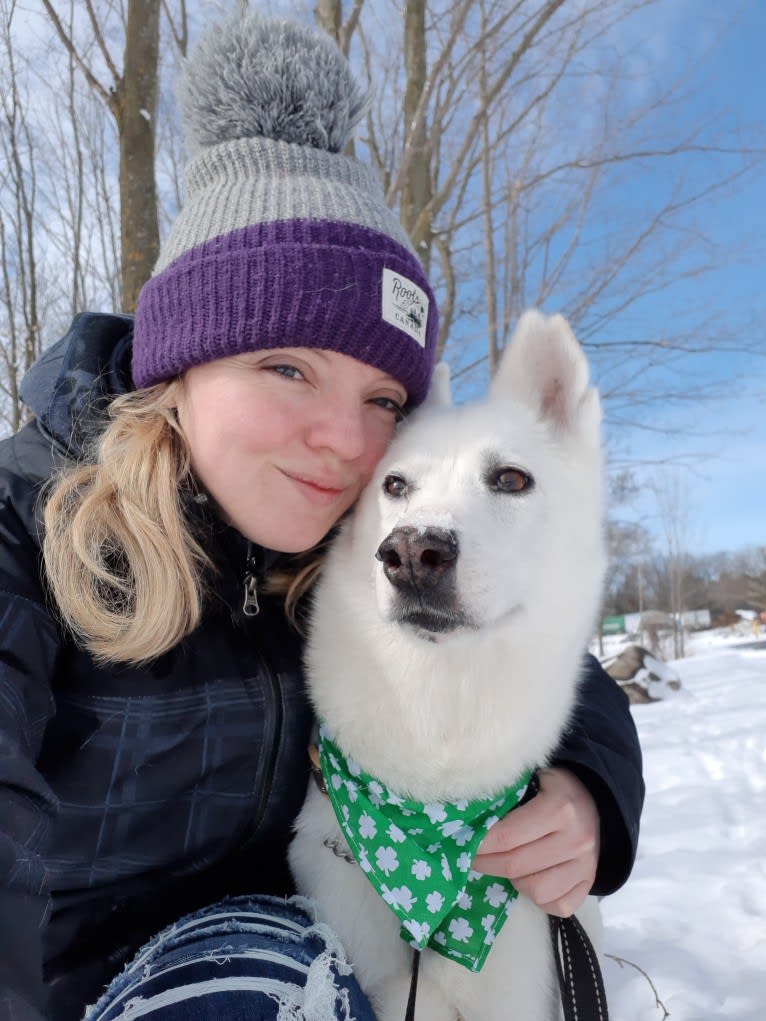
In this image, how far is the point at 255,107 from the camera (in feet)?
6.07

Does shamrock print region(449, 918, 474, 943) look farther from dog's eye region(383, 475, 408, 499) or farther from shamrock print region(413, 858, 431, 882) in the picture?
dog's eye region(383, 475, 408, 499)

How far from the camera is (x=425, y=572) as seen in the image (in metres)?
1.33

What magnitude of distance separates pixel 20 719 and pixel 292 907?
30.0 inches

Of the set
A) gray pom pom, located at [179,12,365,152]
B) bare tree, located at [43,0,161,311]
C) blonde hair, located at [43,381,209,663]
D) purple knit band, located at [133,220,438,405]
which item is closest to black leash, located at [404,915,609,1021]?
blonde hair, located at [43,381,209,663]

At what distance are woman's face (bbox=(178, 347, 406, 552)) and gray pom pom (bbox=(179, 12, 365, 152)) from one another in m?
0.69

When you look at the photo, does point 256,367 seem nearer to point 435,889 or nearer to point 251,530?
point 251,530

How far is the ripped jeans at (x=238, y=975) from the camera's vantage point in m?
1.19

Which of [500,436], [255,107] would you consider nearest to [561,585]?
[500,436]

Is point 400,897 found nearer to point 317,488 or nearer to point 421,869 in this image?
point 421,869

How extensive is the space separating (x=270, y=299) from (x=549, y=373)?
803 millimetres

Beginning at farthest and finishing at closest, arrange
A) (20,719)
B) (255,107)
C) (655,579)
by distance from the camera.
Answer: (655,579) → (255,107) → (20,719)

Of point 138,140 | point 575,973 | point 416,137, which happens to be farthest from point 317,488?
point 416,137

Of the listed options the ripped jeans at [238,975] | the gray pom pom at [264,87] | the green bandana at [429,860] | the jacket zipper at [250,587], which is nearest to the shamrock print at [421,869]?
the green bandana at [429,860]

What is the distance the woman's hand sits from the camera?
5.11ft
